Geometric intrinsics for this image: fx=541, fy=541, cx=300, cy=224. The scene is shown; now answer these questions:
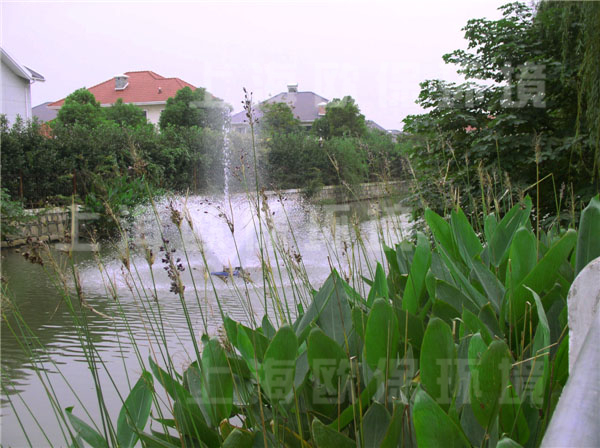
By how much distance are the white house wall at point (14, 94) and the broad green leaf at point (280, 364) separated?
2148 cm

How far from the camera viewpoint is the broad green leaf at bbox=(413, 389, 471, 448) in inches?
21.0

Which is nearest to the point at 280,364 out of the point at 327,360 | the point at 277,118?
the point at 327,360

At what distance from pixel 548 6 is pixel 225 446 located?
475 cm

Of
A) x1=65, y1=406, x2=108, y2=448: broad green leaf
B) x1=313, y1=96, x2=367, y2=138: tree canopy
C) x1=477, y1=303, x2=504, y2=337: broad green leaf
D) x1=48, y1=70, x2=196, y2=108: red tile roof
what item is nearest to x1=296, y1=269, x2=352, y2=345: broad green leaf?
x1=477, y1=303, x2=504, y2=337: broad green leaf

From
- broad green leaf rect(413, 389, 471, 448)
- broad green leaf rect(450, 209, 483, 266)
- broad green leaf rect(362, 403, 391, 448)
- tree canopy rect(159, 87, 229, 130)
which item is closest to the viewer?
broad green leaf rect(413, 389, 471, 448)

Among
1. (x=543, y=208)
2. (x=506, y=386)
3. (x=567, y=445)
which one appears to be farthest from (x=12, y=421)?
(x=543, y=208)

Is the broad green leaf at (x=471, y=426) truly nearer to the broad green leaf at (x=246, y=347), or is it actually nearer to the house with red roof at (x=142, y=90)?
the broad green leaf at (x=246, y=347)

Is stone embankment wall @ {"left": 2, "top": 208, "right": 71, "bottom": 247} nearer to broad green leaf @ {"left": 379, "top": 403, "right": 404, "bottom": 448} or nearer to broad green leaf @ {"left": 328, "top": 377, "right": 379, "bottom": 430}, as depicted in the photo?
broad green leaf @ {"left": 328, "top": 377, "right": 379, "bottom": 430}

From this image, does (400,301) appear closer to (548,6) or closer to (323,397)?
(323,397)

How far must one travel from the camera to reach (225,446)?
2.19 ft

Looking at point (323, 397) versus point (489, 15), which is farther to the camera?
point (489, 15)

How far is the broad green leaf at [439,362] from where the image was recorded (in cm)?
61

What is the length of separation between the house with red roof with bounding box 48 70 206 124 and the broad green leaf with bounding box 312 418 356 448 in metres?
32.5

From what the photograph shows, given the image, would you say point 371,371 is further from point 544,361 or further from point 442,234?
point 442,234
